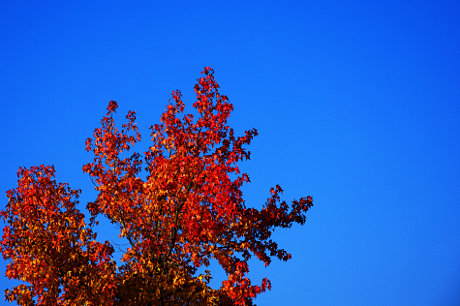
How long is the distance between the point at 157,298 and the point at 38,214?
7168 millimetres

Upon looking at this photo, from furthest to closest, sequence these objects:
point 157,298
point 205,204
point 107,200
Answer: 1. point 107,200
2. point 205,204
3. point 157,298

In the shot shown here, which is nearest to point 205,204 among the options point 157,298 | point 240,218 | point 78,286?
point 240,218

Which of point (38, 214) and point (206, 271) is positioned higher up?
point (38, 214)

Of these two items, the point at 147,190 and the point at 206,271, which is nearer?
the point at 206,271

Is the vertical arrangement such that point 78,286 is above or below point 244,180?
below

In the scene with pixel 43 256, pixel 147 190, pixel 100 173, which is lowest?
pixel 43 256

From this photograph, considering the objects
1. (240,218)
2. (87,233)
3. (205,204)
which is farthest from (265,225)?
(87,233)

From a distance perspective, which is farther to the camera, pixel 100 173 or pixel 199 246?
pixel 100 173

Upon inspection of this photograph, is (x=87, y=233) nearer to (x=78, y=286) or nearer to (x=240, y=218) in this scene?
(x=78, y=286)

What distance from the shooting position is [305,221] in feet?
83.0

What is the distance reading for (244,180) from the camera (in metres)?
23.9

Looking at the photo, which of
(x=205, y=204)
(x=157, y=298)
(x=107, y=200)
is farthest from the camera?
(x=107, y=200)

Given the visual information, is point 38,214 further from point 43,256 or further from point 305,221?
point 305,221

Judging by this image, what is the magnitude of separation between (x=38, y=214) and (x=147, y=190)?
5.11 m
